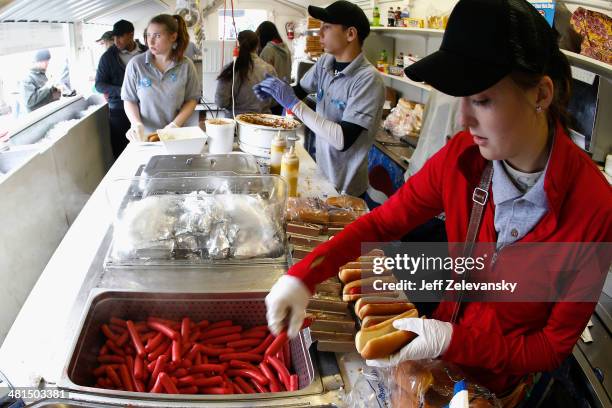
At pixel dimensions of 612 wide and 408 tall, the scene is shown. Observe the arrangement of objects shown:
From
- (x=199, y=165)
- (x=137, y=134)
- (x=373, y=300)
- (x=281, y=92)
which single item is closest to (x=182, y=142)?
(x=199, y=165)

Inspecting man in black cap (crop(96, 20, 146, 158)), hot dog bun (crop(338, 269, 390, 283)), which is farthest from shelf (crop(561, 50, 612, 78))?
man in black cap (crop(96, 20, 146, 158))

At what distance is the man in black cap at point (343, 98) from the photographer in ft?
8.62

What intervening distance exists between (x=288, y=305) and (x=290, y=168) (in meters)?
1.10

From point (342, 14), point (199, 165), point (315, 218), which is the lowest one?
point (315, 218)

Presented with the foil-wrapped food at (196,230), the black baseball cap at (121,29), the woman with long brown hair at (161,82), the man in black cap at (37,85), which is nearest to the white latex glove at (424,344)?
the foil-wrapped food at (196,230)

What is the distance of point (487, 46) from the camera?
892mm

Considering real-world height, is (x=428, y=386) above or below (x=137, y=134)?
below

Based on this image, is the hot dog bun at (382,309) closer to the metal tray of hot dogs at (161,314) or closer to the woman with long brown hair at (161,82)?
the metal tray of hot dogs at (161,314)

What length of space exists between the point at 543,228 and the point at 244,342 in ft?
3.30

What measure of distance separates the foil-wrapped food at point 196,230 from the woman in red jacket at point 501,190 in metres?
0.53

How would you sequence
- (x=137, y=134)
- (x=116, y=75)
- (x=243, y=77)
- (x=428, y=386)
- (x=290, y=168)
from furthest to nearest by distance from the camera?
(x=116, y=75)
(x=243, y=77)
(x=137, y=134)
(x=290, y=168)
(x=428, y=386)

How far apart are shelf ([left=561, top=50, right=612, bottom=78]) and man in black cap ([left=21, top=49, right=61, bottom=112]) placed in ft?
14.9

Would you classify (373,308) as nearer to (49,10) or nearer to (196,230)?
(196,230)

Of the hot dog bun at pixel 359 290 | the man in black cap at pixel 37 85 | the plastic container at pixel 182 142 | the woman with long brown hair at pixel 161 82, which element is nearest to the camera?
the hot dog bun at pixel 359 290
